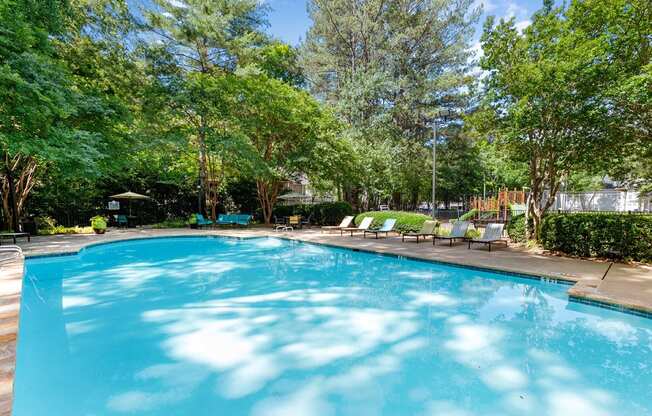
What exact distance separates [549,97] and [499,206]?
9.32m

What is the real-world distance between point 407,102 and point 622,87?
56.9 feet

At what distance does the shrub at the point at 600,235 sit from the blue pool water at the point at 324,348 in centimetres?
283

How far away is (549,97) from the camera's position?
8.05 m

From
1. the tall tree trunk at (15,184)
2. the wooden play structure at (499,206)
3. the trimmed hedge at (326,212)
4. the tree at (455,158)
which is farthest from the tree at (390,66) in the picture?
the tall tree trunk at (15,184)

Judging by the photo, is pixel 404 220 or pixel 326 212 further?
pixel 326 212

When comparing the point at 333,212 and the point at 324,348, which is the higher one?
the point at 333,212

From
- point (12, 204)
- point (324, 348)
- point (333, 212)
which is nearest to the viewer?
point (324, 348)

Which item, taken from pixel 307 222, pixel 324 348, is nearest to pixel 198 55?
pixel 307 222

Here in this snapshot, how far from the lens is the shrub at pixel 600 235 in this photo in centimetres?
761

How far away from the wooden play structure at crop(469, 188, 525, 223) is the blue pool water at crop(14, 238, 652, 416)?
10113 millimetres

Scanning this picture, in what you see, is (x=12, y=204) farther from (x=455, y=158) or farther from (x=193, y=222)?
(x=455, y=158)

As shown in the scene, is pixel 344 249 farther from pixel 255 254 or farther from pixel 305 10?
pixel 305 10

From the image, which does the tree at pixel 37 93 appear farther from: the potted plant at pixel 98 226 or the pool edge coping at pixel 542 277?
the potted plant at pixel 98 226

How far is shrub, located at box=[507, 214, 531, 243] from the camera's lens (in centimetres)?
1081
